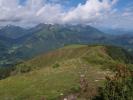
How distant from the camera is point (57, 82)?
5466 cm

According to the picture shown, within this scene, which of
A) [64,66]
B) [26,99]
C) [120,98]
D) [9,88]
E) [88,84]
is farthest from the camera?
[64,66]

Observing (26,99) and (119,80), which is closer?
(119,80)

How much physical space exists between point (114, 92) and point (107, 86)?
1285 millimetres

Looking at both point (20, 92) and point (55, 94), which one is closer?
point (55, 94)

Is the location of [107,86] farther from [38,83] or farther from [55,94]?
[38,83]

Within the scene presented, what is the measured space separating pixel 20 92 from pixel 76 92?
10.2 metres

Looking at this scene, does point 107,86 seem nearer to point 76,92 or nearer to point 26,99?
point 76,92

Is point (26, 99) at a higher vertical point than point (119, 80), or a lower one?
lower

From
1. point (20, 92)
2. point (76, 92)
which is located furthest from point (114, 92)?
point (20, 92)

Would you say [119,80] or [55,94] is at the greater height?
[119,80]

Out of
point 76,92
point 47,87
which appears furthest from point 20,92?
point 76,92

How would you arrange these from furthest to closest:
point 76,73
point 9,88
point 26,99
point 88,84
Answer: point 76,73
point 9,88
point 88,84
point 26,99

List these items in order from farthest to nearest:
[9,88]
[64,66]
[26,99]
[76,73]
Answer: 1. [64,66]
2. [76,73]
3. [9,88]
4. [26,99]

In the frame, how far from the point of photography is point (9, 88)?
5428cm
